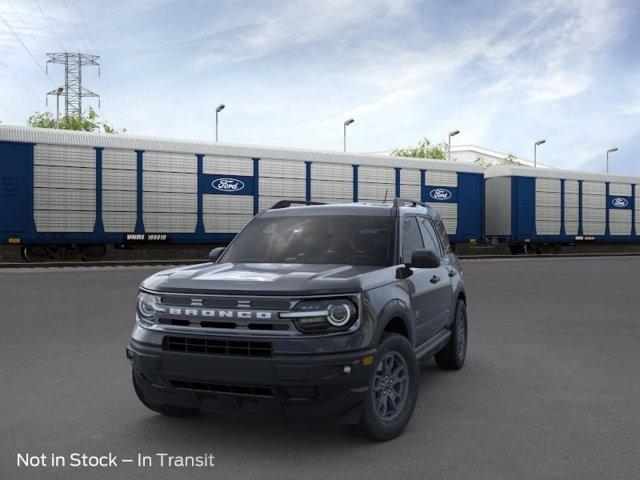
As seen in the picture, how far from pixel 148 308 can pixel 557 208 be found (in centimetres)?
3172

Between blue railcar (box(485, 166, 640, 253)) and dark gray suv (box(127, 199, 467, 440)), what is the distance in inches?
1108

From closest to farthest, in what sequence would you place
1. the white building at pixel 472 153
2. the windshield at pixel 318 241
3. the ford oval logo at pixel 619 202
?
the windshield at pixel 318 241, the ford oval logo at pixel 619 202, the white building at pixel 472 153

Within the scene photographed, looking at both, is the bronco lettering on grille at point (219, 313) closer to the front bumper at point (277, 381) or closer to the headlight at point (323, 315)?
the headlight at point (323, 315)

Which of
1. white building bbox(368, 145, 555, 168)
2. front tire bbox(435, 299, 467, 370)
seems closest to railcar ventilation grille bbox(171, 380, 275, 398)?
front tire bbox(435, 299, 467, 370)

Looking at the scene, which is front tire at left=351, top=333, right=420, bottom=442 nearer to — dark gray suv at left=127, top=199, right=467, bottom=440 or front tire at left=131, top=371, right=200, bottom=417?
dark gray suv at left=127, top=199, right=467, bottom=440

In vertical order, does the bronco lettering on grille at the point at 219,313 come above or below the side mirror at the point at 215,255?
below

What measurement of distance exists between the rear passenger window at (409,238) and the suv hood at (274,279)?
46 centimetres

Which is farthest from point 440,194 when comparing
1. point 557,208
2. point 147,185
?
point 147,185

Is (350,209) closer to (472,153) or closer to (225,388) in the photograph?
(225,388)

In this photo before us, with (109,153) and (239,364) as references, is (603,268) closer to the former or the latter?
(109,153)

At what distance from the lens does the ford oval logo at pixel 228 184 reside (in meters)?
25.0

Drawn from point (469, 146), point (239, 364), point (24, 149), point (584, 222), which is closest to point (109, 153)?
point (24, 149)

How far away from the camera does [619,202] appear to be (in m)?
36.3

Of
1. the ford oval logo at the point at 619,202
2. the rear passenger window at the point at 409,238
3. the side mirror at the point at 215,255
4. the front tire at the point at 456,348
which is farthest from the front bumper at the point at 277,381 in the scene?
the ford oval logo at the point at 619,202
